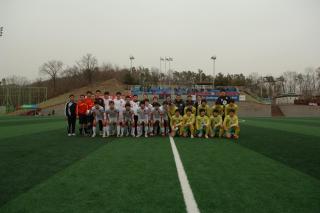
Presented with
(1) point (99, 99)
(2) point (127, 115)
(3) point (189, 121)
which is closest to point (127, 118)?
(2) point (127, 115)

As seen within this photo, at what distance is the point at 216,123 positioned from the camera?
12.5m

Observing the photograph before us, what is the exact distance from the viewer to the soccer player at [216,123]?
40.6 ft

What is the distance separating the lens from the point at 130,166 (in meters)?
6.39

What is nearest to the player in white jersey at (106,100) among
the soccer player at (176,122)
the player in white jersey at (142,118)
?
the player in white jersey at (142,118)

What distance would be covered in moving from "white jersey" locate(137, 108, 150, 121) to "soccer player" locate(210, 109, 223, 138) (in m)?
2.56

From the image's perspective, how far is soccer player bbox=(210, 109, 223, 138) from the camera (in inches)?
488

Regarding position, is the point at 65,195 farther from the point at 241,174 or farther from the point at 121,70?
the point at 121,70

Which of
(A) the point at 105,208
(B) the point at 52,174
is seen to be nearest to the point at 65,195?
(A) the point at 105,208

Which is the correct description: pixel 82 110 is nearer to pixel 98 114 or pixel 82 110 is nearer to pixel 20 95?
pixel 98 114

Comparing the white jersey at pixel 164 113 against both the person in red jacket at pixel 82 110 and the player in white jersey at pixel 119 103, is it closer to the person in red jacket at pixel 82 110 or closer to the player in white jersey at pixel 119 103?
the player in white jersey at pixel 119 103

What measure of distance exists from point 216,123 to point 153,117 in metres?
2.51

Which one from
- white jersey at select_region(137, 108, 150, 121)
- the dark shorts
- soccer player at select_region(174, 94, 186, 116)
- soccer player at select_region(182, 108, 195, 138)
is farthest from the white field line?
the dark shorts

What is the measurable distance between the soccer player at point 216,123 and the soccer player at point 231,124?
197 mm

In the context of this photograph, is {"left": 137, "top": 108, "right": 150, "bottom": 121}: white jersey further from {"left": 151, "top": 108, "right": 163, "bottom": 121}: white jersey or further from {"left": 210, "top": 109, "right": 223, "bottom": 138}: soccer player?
{"left": 210, "top": 109, "right": 223, "bottom": 138}: soccer player
